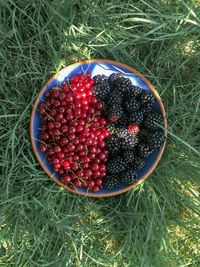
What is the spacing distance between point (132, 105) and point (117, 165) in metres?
0.22

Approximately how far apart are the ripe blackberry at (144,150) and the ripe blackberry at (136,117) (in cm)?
9

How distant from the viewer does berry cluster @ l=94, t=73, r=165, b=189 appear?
1.38 m

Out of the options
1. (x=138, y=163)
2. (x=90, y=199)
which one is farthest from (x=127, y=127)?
(x=90, y=199)

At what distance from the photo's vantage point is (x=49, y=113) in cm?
143

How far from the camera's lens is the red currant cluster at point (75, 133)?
4.59ft

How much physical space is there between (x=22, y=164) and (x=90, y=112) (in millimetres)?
320

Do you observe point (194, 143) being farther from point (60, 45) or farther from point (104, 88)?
point (60, 45)

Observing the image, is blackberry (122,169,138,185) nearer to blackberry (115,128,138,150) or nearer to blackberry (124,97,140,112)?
blackberry (115,128,138,150)

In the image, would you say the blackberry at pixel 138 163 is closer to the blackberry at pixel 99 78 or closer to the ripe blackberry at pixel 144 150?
the ripe blackberry at pixel 144 150

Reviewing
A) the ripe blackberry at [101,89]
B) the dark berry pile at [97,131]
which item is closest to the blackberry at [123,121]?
the dark berry pile at [97,131]

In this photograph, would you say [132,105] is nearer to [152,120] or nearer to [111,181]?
[152,120]

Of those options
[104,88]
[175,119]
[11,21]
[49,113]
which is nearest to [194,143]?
[175,119]

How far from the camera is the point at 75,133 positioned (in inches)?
55.6

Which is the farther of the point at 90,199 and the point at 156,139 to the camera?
the point at 90,199
